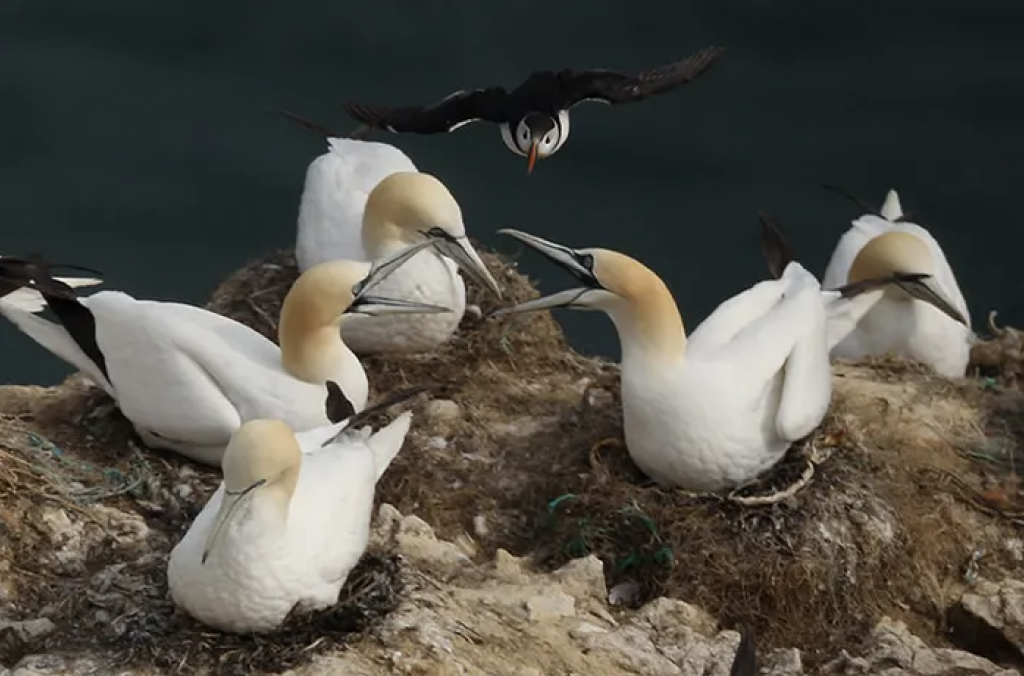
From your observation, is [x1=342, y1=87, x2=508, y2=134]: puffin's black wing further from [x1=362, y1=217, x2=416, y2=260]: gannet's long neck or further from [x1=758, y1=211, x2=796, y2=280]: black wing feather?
[x1=758, y1=211, x2=796, y2=280]: black wing feather

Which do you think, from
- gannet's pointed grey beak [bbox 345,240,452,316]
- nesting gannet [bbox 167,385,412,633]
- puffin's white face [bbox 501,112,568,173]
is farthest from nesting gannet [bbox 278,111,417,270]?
nesting gannet [bbox 167,385,412,633]

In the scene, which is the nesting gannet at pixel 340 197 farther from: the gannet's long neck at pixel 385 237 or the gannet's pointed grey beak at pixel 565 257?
the gannet's pointed grey beak at pixel 565 257

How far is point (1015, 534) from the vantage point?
25.2 feet

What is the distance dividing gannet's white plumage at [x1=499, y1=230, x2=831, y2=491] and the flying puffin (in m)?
2.51

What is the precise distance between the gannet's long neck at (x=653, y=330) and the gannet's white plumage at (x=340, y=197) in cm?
154

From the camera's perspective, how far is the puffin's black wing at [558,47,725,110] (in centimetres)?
961

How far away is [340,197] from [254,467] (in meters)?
3.22

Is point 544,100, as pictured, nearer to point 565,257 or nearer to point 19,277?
point 565,257

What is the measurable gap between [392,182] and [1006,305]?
18.0 ft

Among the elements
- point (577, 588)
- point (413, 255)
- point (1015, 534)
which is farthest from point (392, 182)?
point (1015, 534)

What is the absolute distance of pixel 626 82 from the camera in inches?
379

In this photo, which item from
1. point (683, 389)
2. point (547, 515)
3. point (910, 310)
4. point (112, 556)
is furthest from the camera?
point (910, 310)

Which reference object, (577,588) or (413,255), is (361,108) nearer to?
(413,255)

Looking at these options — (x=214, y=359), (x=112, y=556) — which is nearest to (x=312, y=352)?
(x=214, y=359)
